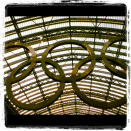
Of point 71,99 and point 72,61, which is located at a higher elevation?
point 72,61

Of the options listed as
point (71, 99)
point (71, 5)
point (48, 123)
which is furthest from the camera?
point (71, 99)

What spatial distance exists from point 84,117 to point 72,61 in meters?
16.4

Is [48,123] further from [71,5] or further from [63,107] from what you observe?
[63,107]

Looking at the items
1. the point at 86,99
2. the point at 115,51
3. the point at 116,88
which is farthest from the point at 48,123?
the point at 116,88

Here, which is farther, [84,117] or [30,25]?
[30,25]

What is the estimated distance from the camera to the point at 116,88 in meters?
24.7

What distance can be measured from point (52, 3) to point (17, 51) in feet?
42.3

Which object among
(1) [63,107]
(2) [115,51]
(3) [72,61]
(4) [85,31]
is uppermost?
(4) [85,31]

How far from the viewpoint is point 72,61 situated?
21797 millimetres

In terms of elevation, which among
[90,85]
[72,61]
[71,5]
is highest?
[71,5]

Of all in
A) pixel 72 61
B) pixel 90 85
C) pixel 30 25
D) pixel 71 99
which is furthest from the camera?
pixel 71 99

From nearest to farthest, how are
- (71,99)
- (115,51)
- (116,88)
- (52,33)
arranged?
(52,33) → (115,51) → (116,88) → (71,99)

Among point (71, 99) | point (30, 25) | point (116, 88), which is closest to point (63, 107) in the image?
point (71, 99)

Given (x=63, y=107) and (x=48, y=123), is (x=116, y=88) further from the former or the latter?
(x=48, y=123)
